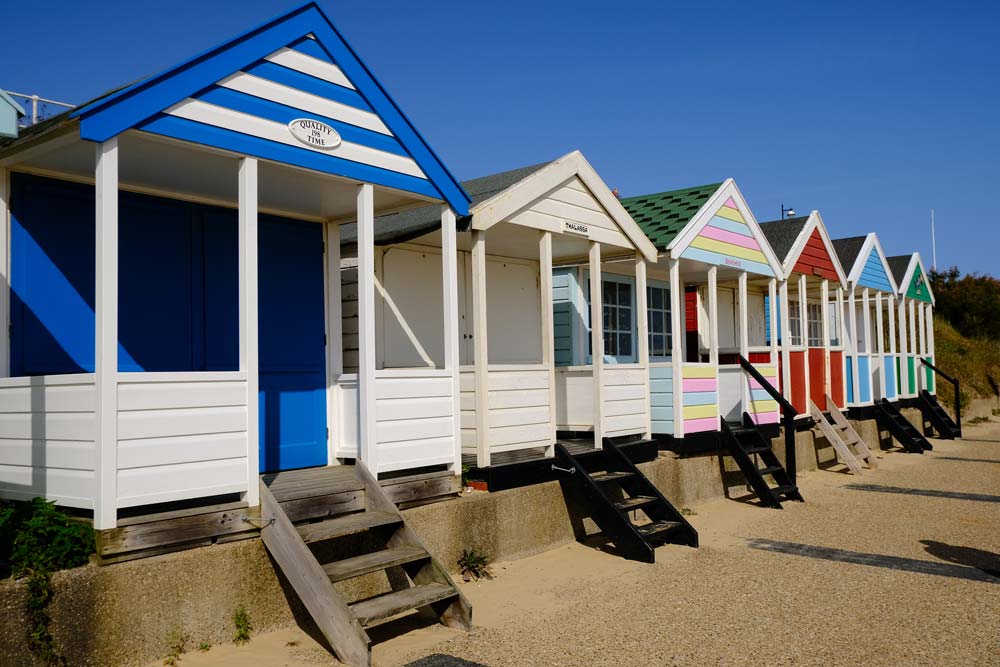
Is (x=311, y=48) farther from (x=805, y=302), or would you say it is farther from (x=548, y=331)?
(x=805, y=302)

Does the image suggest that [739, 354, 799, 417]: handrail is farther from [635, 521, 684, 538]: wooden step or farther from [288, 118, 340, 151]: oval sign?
[288, 118, 340, 151]: oval sign

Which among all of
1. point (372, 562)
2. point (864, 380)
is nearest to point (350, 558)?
point (372, 562)

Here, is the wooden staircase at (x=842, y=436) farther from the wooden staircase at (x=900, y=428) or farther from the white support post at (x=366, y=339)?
the white support post at (x=366, y=339)

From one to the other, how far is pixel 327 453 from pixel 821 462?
10483mm

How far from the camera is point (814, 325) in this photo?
706 inches

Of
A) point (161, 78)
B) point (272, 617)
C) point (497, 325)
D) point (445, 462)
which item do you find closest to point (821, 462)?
point (497, 325)

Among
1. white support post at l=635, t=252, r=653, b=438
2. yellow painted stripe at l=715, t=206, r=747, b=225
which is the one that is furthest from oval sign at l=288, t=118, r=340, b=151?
yellow painted stripe at l=715, t=206, r=747, b=225


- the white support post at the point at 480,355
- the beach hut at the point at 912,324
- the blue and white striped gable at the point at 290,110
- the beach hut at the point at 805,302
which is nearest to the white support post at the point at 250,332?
the blue and white striped gable at the point at 290,110

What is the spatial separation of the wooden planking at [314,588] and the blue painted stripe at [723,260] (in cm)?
677

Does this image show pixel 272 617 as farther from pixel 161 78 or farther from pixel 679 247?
pixel 679 247

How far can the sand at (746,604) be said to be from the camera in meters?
5.07

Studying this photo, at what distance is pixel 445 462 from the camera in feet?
22.4

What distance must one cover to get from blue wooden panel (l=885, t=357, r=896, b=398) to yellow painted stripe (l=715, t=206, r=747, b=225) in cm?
817

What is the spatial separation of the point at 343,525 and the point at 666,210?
723 centimetres
